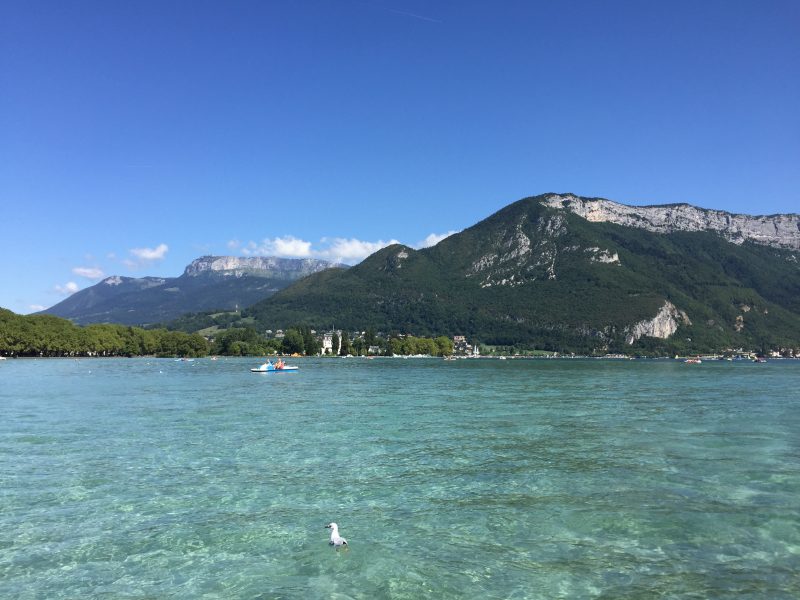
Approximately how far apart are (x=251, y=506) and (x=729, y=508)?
1335cm

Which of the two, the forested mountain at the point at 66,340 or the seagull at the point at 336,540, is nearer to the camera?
the seagull at the point at 336,540

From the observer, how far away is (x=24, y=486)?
18438 millimetres

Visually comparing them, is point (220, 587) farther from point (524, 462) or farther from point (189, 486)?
point (524, 462)

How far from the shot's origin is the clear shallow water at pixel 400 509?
37.3 feet

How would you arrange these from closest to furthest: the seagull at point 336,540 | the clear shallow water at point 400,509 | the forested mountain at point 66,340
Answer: the clear shallow water at point 400,509 < the seagull at point 336,540 < the forested mountain at point 66,340

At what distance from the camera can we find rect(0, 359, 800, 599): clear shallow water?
1138 centimetres

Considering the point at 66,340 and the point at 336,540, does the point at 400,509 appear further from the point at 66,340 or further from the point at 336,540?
the point at 66,340

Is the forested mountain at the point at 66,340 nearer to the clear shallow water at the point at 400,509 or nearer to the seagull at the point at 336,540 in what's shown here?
the clear shallow water at the point at 400,509

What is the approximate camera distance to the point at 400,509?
16031mm

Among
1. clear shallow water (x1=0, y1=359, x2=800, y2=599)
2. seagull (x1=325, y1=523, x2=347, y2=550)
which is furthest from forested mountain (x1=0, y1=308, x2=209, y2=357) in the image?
seagull (x1=325, y1=523, x2=347, y2=550)

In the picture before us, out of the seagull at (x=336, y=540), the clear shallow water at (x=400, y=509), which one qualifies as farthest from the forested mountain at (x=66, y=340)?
the seagull at (x=336, y=540)

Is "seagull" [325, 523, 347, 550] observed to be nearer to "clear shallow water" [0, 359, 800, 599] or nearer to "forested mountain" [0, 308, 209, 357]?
Answer: "clear shallow water" [0, 359, 800, 599]

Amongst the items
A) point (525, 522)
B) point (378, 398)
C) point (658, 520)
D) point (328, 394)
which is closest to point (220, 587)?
point (525, 522)

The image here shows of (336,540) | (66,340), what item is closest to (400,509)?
(336,540)
